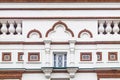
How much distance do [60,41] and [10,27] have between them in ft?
5.82

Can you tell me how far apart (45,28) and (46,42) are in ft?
1.73

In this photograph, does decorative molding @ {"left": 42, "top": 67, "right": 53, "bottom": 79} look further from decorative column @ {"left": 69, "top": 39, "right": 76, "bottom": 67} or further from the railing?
the railing

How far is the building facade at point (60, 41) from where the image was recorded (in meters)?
18.4

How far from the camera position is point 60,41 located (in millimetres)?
18641

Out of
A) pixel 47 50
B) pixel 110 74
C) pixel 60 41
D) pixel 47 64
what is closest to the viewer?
pixel 110 74

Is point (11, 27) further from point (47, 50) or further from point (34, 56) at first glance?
point (47, 50)

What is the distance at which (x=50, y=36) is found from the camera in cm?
1870

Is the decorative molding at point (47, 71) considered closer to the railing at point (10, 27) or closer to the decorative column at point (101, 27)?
the railing at point (10, 27)

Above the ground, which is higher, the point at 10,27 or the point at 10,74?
the point at 10,27

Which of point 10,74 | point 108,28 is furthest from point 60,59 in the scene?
point 108,28

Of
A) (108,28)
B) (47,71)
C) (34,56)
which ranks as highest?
(108,28)

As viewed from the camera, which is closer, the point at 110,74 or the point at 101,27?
the point at 110,74

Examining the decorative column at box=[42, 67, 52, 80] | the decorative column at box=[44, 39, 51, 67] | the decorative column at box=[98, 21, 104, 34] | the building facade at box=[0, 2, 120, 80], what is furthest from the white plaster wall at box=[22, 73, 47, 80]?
the decorative column at box=[98, 21, 104, 34]

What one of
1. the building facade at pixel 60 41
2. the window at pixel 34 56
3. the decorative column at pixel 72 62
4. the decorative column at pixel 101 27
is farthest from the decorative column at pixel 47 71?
the decorative column at pixel 101 27
